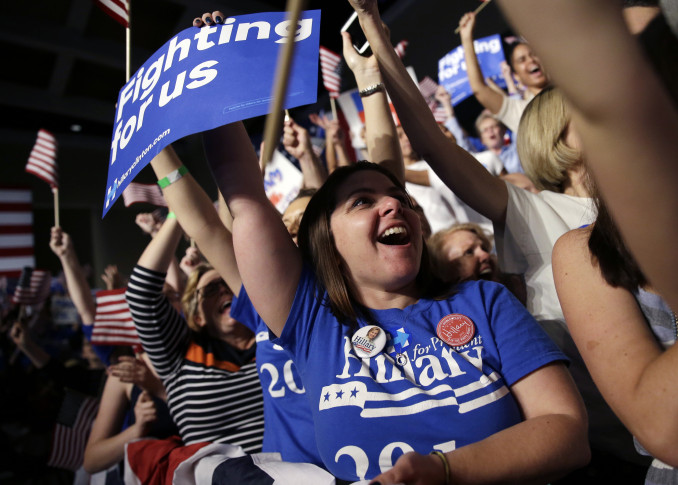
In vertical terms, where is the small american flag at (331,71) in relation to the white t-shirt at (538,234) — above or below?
above

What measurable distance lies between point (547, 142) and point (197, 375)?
1.22 meters

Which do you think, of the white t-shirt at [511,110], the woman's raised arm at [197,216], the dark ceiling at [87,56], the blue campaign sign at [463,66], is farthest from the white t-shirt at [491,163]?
the dark ceiling at [87,56]

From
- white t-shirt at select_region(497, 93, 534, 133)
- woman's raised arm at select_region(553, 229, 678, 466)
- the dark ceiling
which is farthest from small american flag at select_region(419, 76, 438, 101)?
woman's raised arm at select_region(553, 229, 678, 466)

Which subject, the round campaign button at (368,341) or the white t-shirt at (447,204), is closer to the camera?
the round campaign button at (368,341)

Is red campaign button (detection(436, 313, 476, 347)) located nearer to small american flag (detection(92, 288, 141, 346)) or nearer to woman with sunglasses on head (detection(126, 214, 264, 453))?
woman with sunglasses on head (detection(126, 214, 264, 453))

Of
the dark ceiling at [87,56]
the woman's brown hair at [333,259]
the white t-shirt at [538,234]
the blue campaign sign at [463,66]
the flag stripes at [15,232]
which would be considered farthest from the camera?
the flag stripes at [15,232]

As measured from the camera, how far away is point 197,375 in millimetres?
1551

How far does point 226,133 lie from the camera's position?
99cm

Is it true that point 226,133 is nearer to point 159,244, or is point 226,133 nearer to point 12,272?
point 159,244

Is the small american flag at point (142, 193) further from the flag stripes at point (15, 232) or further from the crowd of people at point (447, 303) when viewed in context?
the flag stripes at point (15, 232)

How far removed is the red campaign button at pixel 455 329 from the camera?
34.8 inches

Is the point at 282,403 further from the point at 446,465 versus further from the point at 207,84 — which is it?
the point at 207,84

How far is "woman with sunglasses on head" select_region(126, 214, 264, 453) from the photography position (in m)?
1.48

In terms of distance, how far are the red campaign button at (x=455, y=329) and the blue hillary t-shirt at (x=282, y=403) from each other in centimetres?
39
